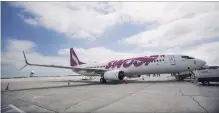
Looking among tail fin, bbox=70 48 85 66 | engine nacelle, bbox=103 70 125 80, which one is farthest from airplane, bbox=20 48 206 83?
tail fin, bbox=70 48 85 66

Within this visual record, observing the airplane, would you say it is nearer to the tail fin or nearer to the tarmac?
the tarmac

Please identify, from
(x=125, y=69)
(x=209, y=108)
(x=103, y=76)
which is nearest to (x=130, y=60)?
(x=125, y=69)

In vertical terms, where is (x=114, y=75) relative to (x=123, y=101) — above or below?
above

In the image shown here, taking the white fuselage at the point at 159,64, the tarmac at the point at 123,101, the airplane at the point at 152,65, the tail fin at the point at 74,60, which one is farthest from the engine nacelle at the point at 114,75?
the tail fin at the point at 74,60

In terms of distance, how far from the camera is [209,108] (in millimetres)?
5008

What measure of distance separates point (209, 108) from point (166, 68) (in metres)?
12.1

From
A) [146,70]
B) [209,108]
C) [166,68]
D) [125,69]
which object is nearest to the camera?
[209,108]

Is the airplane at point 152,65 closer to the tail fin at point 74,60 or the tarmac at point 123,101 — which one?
the tarmac at point 123,101

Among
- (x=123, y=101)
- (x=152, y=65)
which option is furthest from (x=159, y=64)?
(x=123, y=101)

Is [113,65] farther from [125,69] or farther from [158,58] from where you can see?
[158,58]

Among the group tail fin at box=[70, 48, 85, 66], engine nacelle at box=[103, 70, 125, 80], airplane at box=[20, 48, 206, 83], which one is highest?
tail fin at box=[70, 48, 85, 66]

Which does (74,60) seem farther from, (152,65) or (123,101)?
(123,101)

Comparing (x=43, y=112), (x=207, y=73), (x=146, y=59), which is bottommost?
(x=43, y=112)

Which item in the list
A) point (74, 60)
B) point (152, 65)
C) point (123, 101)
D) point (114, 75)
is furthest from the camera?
point (74, 60)
